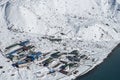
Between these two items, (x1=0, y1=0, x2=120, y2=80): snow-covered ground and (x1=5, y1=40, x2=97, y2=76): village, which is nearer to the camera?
(x1=5, y1=40, x2=97, y2=76): village

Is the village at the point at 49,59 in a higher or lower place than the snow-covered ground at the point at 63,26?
lower

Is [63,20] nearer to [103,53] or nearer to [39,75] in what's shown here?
[103,53]

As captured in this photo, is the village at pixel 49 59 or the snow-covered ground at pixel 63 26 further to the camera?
the snow-covered ground at pixel 63 26

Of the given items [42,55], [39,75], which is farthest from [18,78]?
[42,55]

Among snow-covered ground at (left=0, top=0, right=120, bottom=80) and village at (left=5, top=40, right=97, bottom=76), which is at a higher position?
snow-covered ground at (left=0, top=0, right=120, bottom=80)

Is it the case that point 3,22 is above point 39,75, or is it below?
above

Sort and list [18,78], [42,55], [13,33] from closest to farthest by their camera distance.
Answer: [18,78], [42,55], [13,33]

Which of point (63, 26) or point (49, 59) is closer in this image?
point (49, 59)

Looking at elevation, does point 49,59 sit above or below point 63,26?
below
